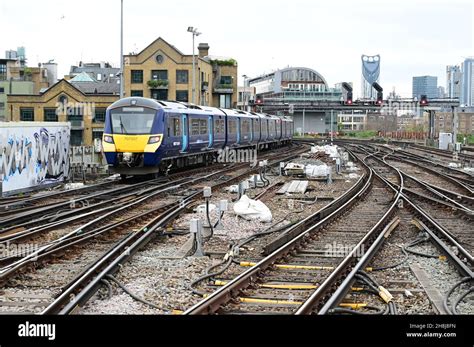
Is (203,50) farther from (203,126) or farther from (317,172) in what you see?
(317,172)

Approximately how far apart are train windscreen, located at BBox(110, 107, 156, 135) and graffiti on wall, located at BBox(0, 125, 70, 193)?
8.34 ft

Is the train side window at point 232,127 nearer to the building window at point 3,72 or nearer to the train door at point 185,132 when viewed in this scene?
the train door at point 185,132

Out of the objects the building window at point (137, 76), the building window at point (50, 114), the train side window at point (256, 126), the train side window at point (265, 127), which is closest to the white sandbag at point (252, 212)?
the train side window at point (256, 126)

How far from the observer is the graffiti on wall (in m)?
19.4

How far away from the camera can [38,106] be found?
181 ft

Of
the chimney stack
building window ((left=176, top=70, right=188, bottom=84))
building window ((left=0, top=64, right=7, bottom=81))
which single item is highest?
the chimney stack

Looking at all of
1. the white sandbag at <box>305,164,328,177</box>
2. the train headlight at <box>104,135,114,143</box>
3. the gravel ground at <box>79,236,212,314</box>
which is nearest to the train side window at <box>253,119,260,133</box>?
the white sandbag at <box>305,164,328,177</box>

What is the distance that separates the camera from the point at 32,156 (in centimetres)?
2133

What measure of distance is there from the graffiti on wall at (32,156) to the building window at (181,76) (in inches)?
1511

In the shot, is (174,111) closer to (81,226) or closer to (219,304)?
(81,226)

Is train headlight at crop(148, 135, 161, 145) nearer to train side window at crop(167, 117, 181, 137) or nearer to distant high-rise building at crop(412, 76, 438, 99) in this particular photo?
train side window at crop(167, 117, 181, 137)

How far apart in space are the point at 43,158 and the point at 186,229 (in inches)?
450
